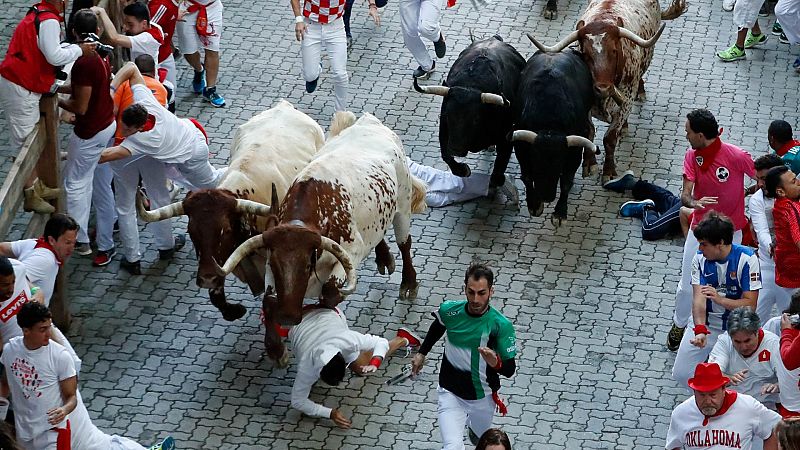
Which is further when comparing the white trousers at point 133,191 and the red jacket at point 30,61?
the white trousers at point 133,191

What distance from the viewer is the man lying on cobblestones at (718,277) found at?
10.2m

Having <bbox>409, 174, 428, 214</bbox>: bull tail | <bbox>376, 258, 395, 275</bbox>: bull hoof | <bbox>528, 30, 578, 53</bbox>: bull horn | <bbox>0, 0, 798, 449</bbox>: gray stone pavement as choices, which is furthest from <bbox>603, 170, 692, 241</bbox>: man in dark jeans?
<bbox>376, 258, 395, 275</bbox>: bull hoof

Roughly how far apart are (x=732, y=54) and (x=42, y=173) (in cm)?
906

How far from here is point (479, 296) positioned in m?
9.41

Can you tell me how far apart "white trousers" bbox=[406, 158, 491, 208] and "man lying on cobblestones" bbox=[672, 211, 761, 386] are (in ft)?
13.0

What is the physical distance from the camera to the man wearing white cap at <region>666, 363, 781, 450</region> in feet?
29.0

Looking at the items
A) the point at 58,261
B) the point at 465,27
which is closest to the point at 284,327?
the point at 58,261

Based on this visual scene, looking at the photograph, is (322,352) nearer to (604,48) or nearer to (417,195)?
(417,195)

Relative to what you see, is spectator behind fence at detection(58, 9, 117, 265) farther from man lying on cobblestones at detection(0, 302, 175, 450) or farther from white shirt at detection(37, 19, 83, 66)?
man lying on cobblestones at detection(0, 302, 175, 450)

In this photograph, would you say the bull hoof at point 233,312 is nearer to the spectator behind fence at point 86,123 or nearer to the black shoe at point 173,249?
the black shoe at point 173,249

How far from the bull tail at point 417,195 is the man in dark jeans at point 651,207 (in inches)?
92.7

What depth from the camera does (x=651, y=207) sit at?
13.9 metres

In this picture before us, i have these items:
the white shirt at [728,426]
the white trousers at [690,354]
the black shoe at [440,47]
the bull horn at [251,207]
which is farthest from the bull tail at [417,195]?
the white shirt at [728,426]

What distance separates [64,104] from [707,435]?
654cm
